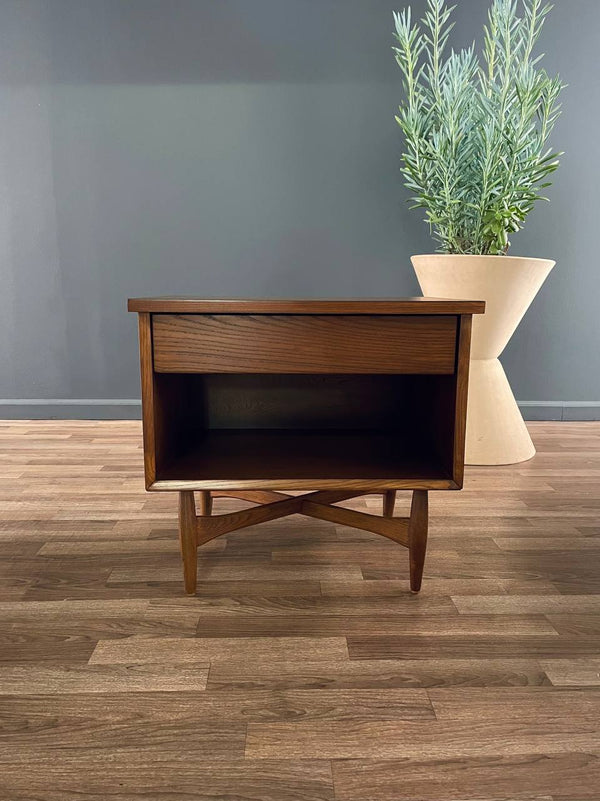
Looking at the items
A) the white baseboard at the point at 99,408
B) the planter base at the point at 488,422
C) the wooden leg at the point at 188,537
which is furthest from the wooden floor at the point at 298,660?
the white baseboard at the point at 99,408

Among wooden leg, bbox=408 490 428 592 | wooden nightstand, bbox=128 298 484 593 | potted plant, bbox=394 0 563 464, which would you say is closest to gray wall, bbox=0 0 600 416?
potted plant, bbox=394 0 563 464

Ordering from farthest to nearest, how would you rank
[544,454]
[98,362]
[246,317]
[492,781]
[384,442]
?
[98,362] < [544,454] < [384,442] < [246,317] < [492,781]

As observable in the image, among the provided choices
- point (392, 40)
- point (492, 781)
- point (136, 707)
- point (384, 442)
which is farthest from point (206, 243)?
point (492, 781)

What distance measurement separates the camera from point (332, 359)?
0.84m

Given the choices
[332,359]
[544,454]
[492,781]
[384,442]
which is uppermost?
[332,359]

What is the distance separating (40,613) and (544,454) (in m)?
1.46

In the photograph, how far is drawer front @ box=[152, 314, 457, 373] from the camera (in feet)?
2.73

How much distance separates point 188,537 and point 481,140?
1.27m

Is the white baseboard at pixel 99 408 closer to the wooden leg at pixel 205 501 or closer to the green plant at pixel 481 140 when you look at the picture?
the green plant at pixel 481 140

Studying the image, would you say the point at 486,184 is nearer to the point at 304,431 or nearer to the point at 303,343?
the point at 304,431

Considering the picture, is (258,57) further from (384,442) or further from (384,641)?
(384,641)

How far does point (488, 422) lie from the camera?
1715 mm

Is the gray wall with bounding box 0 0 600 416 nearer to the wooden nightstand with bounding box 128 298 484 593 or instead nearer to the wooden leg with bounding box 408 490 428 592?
the wooden nightstand with bounding box 128 298 484 593

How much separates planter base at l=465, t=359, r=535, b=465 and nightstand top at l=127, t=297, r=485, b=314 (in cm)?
93
